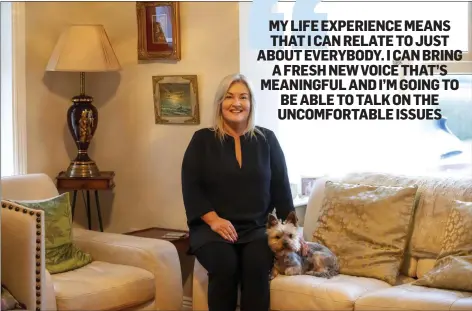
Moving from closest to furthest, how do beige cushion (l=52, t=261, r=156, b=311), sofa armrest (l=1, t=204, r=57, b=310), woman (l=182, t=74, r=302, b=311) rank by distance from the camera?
1. sofa armrest (l=1, t=204, r=57, b=310)
2. beige cushion (l=52, t=261, r=156, b=311)
3. woman (l=182, t=74, r=302, b=311)

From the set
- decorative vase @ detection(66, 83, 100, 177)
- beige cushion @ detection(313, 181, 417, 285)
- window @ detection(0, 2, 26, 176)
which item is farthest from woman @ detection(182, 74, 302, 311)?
window @ detection(0, 2, 26, 176)

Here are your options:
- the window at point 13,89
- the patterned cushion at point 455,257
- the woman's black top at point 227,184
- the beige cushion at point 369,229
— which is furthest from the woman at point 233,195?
the window at point 13,89

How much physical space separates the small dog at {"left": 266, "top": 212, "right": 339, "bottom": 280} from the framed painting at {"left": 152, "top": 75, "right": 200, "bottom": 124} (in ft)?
3.40

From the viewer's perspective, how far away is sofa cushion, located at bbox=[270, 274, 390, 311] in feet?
9.95

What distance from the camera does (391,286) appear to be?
322cm

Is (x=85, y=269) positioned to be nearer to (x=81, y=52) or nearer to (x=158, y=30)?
(x=81, y=52)

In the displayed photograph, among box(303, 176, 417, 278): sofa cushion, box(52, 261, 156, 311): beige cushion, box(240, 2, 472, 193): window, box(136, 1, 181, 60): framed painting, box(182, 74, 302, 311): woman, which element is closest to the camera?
box(52, 261, 156, 311): beige cushion

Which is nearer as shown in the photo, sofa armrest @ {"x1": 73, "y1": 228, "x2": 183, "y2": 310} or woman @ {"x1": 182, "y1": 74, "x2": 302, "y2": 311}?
woman @ {"x1": 182, "y1": 74, "x2": 302, "y2": 311}

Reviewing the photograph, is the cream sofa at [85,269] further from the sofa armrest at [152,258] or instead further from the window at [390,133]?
the window at [390,133]

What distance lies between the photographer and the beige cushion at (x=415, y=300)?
2822 mm

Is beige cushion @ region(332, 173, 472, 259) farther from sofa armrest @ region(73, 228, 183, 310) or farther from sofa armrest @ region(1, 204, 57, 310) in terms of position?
sofa armrest @ region(1, 204, 57, 310)

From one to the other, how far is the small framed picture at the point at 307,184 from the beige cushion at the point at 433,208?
796 mm

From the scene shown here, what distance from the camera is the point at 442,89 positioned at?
160 inches

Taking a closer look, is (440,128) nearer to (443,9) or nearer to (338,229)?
(443,9)
